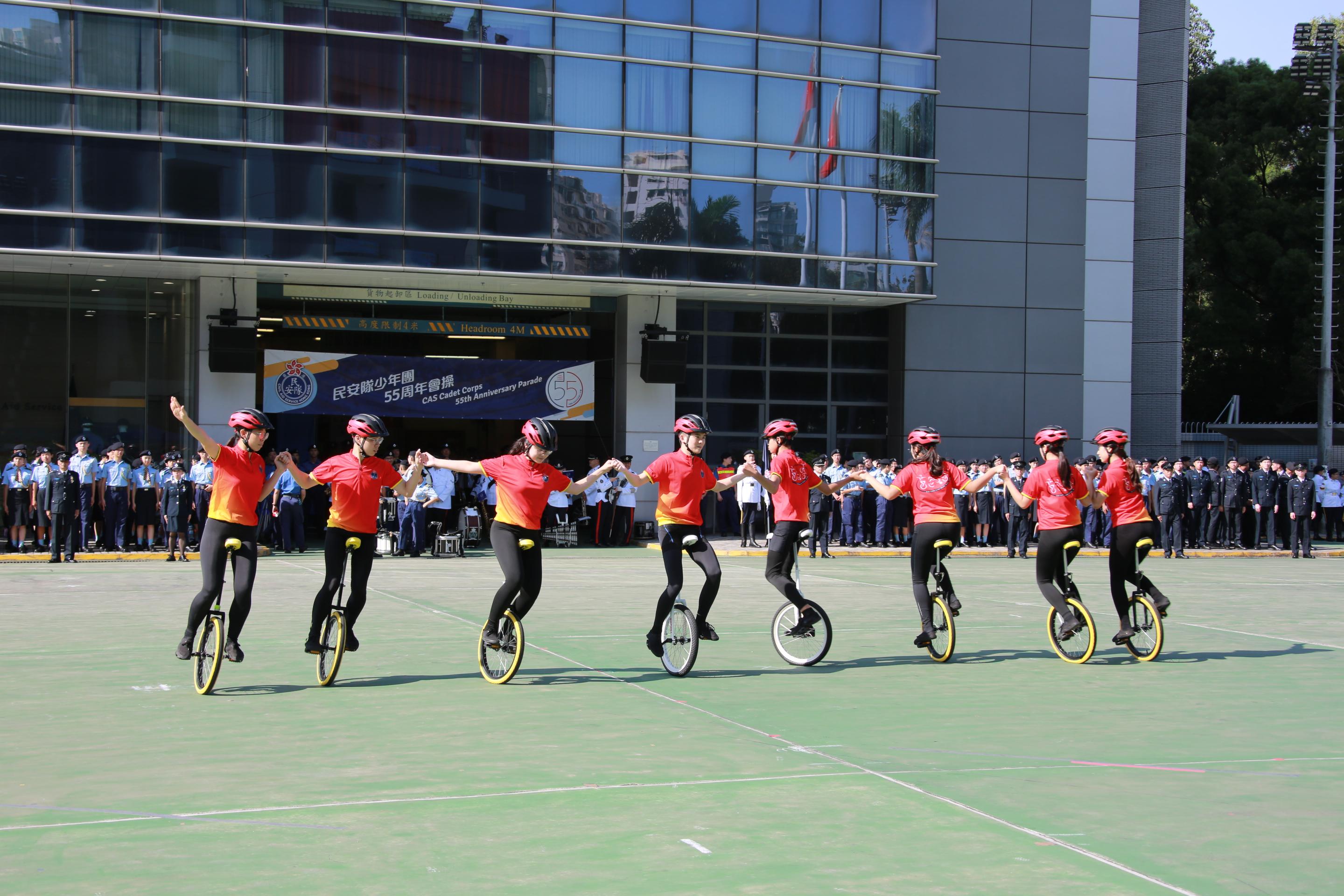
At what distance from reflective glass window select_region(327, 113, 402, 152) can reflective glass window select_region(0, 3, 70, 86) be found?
16.0 feet

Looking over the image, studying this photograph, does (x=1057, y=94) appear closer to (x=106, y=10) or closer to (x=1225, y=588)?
(x=1225, y=588)

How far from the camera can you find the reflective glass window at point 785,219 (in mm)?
28344

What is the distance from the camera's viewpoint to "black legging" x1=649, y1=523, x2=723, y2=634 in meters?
10.7

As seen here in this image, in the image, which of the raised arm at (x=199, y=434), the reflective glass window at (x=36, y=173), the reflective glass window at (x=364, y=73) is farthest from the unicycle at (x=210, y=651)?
the reflective glass window at (x=364, y=73)

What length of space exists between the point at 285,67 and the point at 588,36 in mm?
6330

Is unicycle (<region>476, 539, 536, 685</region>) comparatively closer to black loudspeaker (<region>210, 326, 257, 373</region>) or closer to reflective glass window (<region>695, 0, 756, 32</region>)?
black loudspeaker (<region>210, 326, 257, 373</region>)

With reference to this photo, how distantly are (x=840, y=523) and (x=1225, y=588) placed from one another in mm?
10279

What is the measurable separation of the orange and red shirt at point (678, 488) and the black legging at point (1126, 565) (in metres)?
3.96

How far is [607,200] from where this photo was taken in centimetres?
2720

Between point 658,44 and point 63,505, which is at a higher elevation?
point 658,44

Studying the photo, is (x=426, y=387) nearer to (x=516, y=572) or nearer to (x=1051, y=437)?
(x=516, y=572)

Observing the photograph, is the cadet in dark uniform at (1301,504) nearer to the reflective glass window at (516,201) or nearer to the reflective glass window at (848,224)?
the reflective glass window at (848,224)

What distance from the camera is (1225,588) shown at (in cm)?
1969

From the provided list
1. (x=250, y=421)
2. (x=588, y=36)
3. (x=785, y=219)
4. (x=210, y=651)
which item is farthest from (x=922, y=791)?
(x=588, y=36)
